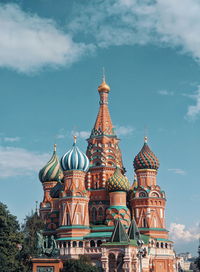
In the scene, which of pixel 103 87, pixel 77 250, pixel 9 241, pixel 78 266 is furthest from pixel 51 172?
pixel 78 266

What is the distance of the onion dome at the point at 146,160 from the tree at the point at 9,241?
16.3 metres

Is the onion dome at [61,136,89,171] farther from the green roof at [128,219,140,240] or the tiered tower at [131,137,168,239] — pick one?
the green roof at [128,219,140,240]

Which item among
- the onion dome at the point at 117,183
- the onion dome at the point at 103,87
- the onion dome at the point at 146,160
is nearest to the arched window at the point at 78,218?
the onion dome at the point at 117,183

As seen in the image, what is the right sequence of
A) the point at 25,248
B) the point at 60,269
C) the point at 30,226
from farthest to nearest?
the point at 30,226 → the point at 25,248 → the point at 60,269

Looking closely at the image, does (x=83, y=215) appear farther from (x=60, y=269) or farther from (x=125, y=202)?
(x=60, y=269)

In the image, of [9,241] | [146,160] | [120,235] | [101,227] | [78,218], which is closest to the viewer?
[120,235]

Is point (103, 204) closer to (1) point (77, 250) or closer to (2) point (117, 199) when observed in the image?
(2) point (117, 199)

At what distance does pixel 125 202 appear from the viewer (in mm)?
49812

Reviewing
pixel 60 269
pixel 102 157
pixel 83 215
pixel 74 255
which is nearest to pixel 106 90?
pixel 102 157

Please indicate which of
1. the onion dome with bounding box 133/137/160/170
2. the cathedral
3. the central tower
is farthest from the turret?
the onion dome with bounding box 133/137/160/170

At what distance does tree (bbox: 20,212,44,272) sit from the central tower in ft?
22.7

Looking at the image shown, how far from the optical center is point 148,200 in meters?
50.1

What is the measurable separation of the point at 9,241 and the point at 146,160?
19.1 meters

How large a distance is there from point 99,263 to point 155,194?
1102 cm
